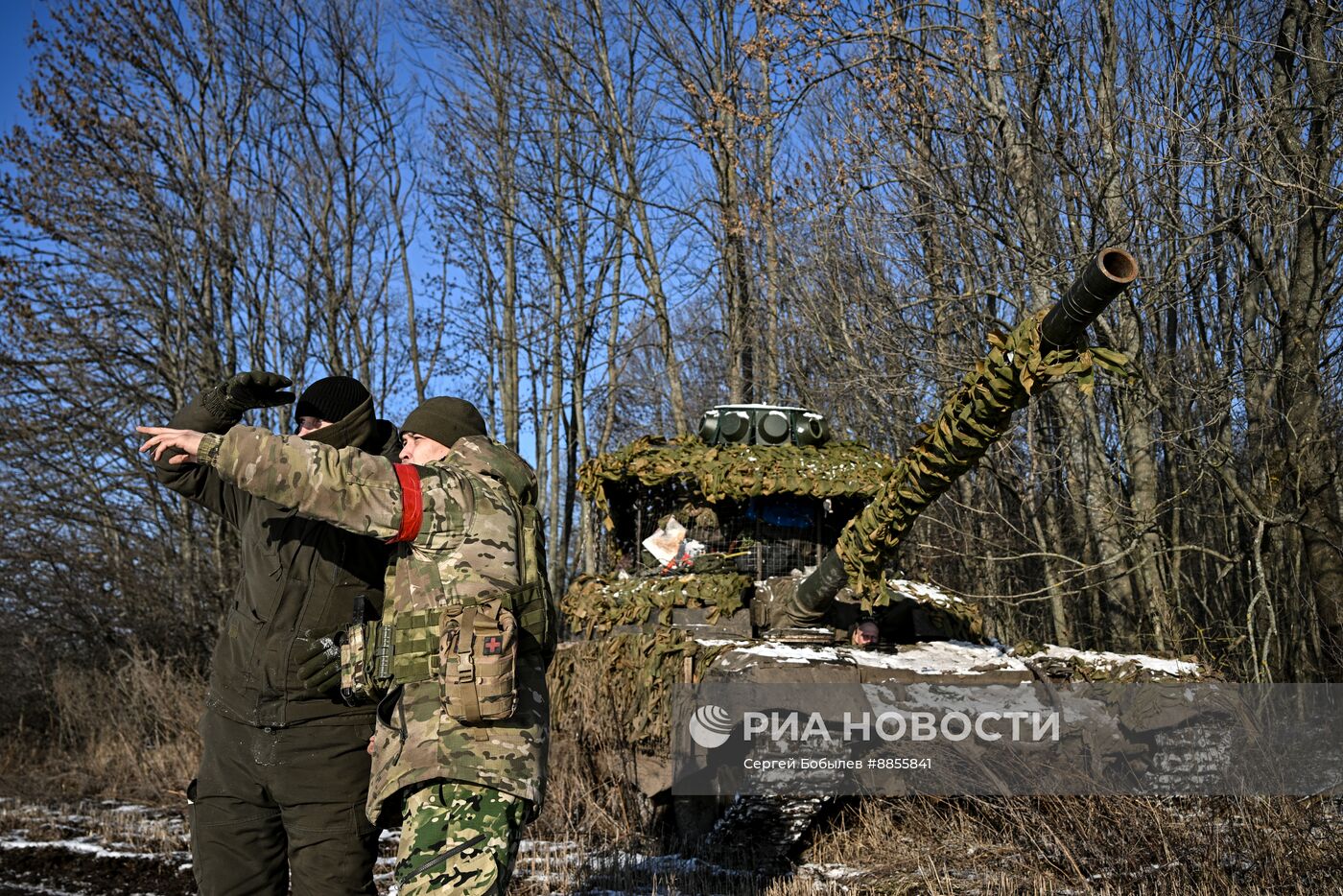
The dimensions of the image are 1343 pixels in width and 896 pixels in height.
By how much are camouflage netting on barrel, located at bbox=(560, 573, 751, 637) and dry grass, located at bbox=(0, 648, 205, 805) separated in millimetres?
4027

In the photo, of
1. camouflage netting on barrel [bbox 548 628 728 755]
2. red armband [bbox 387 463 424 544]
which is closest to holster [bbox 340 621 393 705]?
red armband [bbox 387 463 424 544]

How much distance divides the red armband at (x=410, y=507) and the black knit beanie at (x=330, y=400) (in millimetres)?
769

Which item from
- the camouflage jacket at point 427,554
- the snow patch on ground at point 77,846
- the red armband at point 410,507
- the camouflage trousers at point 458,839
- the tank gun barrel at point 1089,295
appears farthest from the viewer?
the snow patch on ground at point 77,846

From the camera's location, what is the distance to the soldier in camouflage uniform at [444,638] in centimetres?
284

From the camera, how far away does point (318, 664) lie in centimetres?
345

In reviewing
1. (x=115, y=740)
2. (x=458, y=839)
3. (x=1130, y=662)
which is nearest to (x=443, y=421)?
(x=458, y=839)

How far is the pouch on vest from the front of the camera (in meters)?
2.88

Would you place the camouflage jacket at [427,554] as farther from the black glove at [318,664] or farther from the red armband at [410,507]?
the black glove at [318,664]

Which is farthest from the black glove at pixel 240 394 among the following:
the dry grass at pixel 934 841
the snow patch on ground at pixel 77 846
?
the snow patch on ground at pixel 77 846

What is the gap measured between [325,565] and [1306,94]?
29.1ft

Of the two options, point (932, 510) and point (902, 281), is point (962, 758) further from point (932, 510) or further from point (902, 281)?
point (932, 510)

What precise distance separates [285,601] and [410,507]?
826 mm

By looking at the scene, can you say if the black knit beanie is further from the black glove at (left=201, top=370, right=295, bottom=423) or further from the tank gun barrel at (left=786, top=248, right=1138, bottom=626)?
the tank gun barrel at (left=786, top=248, right=1138, bottom=626)

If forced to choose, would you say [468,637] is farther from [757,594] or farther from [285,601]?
[757,594]
